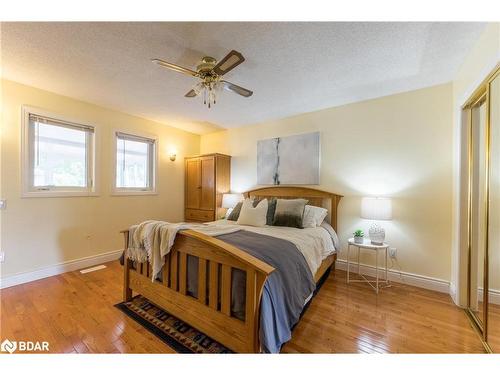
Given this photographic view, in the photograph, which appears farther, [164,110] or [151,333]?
[164,110]

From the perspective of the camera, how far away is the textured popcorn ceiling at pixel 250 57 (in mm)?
1559

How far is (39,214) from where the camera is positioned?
2615mm

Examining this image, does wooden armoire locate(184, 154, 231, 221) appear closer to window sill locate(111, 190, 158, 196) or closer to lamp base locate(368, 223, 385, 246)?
window sill locate(111, 190, 158, 196)

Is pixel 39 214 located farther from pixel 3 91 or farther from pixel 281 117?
pixel 281 117

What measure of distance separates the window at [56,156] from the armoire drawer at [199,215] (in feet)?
5.81

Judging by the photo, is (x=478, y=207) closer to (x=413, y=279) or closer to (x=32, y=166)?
(x=413, y=279)

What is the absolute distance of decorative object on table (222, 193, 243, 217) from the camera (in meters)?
3.81

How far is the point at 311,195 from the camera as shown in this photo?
3.14 metres

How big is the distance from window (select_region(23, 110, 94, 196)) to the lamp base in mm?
4001

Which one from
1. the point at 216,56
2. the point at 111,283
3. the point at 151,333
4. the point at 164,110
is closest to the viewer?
the point at 151,333

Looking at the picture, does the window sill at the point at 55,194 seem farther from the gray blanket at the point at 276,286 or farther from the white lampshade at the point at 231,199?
the gray blanket at the point at 276,286
